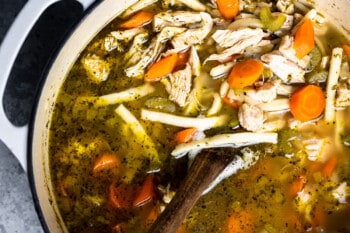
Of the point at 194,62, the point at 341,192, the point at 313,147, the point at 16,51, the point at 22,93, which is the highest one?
the point at 16,51

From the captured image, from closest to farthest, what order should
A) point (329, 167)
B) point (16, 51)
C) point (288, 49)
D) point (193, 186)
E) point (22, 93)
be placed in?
point (16, 51)
point (193, 186)
point (288, 49)
point (329, 167)
point (22, 93)

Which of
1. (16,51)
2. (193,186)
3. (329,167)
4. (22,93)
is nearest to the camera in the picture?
(16,51)

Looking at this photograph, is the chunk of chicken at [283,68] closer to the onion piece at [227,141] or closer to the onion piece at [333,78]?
the onion piece at [333,78]

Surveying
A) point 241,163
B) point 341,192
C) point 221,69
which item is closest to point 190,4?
point 221,69

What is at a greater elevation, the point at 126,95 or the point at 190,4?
the point at 190,4

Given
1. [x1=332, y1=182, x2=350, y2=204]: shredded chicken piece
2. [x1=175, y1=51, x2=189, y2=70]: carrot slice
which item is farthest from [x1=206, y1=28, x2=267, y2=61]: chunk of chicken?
[x1=332, y1=182, x2=350, y2=204]: shredded chicken piece

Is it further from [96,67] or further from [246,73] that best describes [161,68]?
[246,73]

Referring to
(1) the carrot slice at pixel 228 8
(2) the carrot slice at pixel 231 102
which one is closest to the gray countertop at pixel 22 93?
(1) the carrot slice at pixel 228 8
